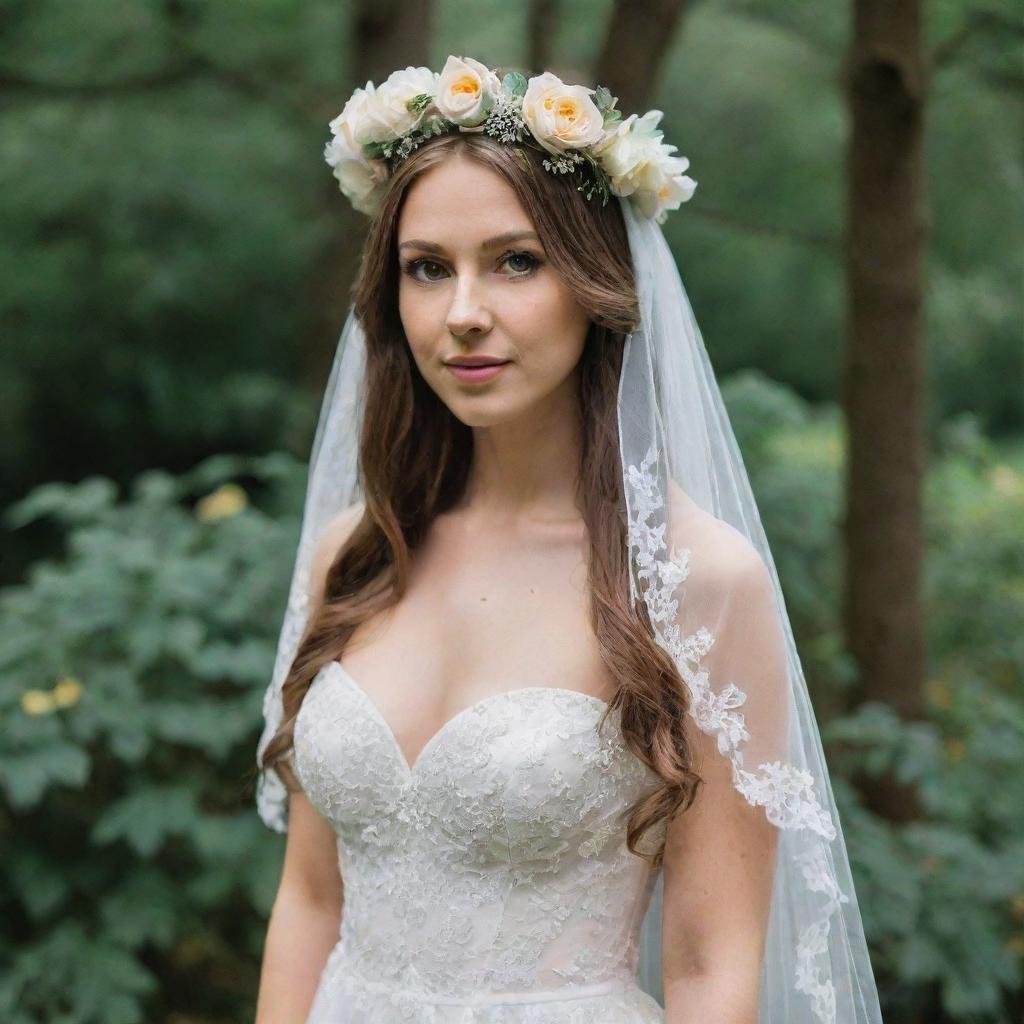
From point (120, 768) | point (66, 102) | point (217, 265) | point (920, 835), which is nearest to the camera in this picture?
point (920, 835)

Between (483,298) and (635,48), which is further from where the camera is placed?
(635,48)

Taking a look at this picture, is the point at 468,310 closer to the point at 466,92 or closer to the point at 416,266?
the point at 416,266

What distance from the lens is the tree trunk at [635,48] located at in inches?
153

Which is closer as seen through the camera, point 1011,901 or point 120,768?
point 1011,901

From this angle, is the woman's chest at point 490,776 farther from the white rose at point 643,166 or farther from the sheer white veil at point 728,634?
the white rose at point 643,166

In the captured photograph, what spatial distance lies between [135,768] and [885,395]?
241 centimetres

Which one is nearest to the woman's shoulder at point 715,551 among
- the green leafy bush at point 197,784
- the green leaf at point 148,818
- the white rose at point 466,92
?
the white rose at point 466,92

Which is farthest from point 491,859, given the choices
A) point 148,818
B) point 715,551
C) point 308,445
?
point 308,445

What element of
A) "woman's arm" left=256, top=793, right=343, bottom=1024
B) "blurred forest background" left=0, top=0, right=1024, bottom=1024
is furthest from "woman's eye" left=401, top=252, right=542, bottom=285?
"woman's arm" left=256, top=793, right=343, bottom=1024

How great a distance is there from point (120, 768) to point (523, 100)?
2357mm

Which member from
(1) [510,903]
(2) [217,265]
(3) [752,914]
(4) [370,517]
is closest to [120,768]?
(4) [370,517]

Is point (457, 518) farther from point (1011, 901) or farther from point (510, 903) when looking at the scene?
point (1011, 901)

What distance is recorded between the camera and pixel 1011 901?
133 inches

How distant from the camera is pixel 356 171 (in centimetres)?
218
